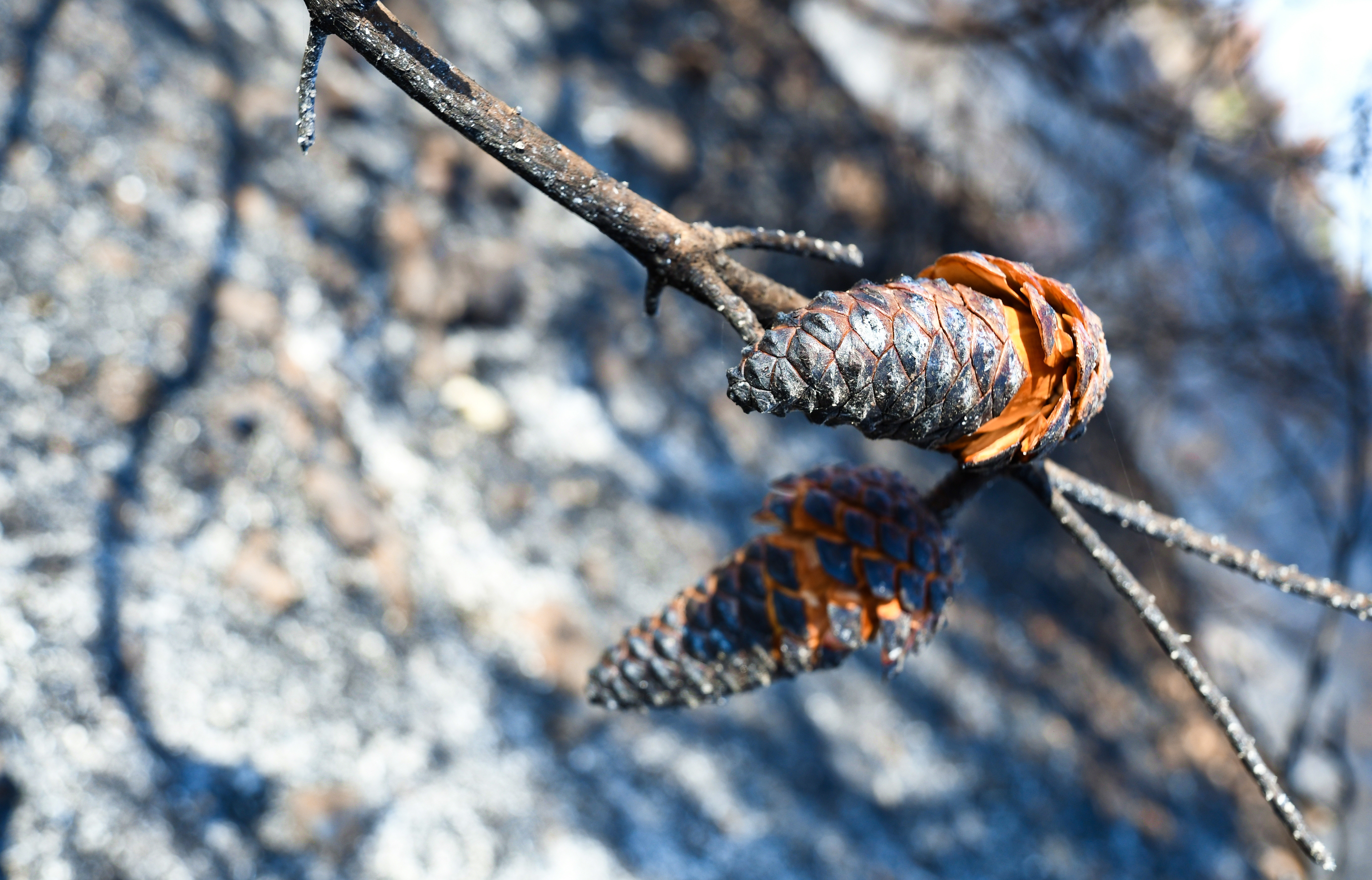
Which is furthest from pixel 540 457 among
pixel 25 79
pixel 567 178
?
pixel 567 178

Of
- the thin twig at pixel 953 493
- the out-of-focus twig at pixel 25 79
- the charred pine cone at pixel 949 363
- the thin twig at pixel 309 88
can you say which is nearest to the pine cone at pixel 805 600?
the thin twig at pixel 953 493

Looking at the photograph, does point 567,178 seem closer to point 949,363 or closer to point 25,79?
point 949,363

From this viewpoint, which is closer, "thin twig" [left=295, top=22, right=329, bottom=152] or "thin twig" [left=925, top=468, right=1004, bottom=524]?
"thin twig" [left=295, top=22, right=329, bottom=152]

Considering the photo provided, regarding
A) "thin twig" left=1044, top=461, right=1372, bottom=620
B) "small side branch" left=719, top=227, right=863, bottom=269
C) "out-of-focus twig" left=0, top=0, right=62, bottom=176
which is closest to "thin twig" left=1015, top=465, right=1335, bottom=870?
"thin twig" left=1044, top=461, right=1372, bottom=620

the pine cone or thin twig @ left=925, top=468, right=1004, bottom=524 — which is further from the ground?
thin twig @ left=925, top=468, right=1004, bottom=524

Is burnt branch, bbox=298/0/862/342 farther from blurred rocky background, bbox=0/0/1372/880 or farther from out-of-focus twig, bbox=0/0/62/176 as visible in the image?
out-of-focus twig, bbox=0/0/62/176

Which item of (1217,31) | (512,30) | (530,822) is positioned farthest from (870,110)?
(530,822)

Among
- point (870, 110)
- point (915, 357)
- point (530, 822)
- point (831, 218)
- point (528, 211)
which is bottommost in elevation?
point (530, 822)

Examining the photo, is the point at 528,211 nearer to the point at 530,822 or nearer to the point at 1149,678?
the point at 530,822
